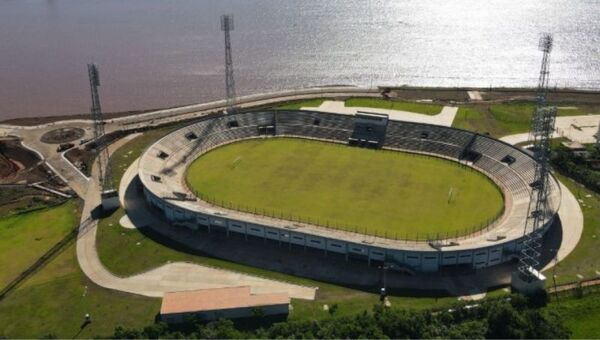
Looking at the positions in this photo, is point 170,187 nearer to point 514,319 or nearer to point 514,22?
point 514,319

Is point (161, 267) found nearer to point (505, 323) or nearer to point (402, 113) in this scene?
point (505, 323)

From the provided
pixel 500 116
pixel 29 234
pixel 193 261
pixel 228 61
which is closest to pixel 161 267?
pixel 193 261

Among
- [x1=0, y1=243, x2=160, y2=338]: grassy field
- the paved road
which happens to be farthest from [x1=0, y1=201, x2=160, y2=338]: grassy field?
the paved road

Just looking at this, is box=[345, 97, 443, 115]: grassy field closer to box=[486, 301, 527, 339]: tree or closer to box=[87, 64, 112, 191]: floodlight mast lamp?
box=[87, 64, 112, 191]: floodlight mast lamp

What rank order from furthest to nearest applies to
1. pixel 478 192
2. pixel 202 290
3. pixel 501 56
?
pixel 501 56, pixel 478 192, pixel 202 290

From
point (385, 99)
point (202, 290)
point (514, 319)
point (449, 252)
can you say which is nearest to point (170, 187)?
point (202, 290)

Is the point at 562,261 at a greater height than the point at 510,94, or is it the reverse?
the point at 510,94
